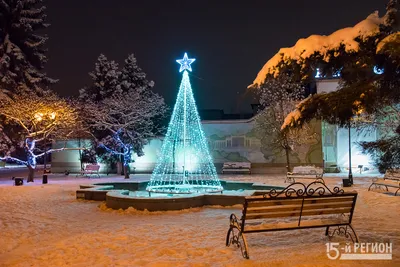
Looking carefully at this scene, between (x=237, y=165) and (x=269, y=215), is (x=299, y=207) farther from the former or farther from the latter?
(x=237, y=165)

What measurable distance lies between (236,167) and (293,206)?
23275mm

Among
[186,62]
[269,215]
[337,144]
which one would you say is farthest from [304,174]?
[269,215]

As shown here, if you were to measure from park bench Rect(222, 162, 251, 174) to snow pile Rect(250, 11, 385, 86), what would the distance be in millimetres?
23685

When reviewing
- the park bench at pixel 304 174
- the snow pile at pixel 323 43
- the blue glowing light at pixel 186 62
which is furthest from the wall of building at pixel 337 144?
the snow pile at pixel 323 43

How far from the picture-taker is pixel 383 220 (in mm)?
9008

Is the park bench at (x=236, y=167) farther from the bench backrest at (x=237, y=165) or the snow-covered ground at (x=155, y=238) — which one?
the snow-covered ground at (x=155, y=238)

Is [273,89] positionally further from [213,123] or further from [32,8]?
[32,8]

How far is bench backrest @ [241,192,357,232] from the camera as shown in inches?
245

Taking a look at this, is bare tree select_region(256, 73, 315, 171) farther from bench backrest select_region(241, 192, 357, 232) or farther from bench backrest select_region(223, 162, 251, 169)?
bench backrest select_region(241, 192, 357, 232)

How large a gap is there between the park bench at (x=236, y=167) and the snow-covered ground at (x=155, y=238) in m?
17.8

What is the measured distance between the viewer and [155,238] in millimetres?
7387

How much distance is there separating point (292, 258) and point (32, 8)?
28482 mm

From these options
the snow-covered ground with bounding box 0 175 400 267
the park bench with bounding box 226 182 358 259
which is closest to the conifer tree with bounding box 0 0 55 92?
the snow-covered ground with bounding box 0 175 400 267

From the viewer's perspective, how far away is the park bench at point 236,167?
2939 centimetres
